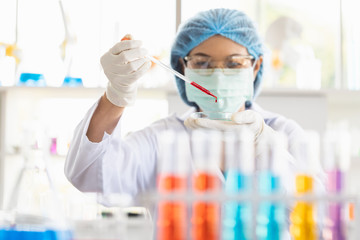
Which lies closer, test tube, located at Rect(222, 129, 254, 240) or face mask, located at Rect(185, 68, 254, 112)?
test tube, located at Rect(222, 129, 254, 240)

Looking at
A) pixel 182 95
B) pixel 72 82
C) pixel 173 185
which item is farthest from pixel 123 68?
pixel 72 82

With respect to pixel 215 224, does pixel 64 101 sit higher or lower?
higher

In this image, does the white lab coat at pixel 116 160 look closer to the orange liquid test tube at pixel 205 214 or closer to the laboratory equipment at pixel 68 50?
the orange liquid test tube at pixel 205 214

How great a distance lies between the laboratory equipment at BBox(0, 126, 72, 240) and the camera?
2.77 ft

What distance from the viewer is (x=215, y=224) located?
822 millimetres

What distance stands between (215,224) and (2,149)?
7.47ft

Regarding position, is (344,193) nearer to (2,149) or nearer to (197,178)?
(197,178)

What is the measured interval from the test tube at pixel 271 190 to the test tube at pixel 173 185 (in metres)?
0.13

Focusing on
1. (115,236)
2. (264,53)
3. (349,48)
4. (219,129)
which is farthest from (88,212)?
(349,48)

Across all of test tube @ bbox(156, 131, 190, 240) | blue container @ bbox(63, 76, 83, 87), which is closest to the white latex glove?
test tube @ bbox(156, 131, 190, 240)

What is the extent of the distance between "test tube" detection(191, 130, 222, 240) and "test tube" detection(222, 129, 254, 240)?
18 mm

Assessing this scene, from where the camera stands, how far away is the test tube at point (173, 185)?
2.68 ft

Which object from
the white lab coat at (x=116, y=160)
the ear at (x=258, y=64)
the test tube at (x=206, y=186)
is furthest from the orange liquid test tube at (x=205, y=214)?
the ear at (x=258, y=64)

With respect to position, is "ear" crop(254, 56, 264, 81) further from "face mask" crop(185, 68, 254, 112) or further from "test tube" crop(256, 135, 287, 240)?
"test tube" crop(256, 135, 287, 240)
